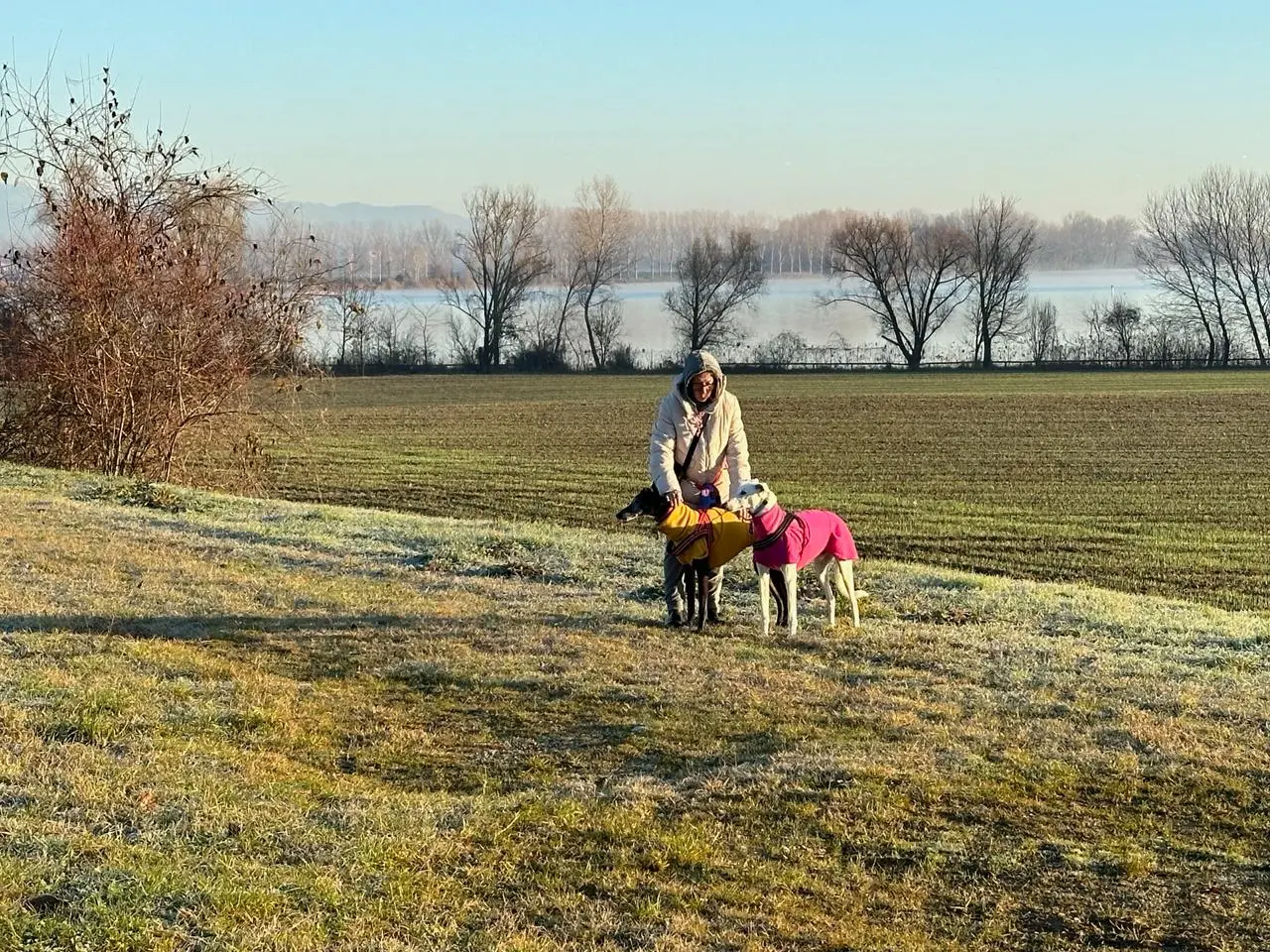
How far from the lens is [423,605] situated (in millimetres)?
8711

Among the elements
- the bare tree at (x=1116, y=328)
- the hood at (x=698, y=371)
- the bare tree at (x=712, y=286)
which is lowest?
the hood at (x=698, y=371)

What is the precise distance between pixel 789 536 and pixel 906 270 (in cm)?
8321

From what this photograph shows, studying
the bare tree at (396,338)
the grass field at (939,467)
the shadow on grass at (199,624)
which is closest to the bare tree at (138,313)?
the grass field at (939,467)

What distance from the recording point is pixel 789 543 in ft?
24.8

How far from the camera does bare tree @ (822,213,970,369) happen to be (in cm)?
8644

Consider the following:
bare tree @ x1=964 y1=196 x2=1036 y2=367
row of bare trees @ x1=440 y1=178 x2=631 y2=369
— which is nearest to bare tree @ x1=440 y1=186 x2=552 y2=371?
row of bare trees @ x1=440 y1=178 x2=631 y2=369

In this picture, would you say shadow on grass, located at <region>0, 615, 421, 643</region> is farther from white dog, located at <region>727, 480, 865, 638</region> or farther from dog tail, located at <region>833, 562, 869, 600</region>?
dog tail, located at <region>833, 562, 869, 600</region>

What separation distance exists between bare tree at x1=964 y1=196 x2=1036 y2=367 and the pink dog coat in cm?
7638

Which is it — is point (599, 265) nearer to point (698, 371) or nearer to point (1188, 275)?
point (1188, 275)

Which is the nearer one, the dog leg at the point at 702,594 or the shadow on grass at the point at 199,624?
the shadow on grass at the point at 199,624

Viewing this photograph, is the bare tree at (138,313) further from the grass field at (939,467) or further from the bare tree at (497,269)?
the bare tree at (497,269)

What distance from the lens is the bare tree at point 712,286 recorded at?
85062mm

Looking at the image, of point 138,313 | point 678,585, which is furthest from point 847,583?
point 138,313

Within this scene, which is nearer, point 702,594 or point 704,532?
point 704,532
